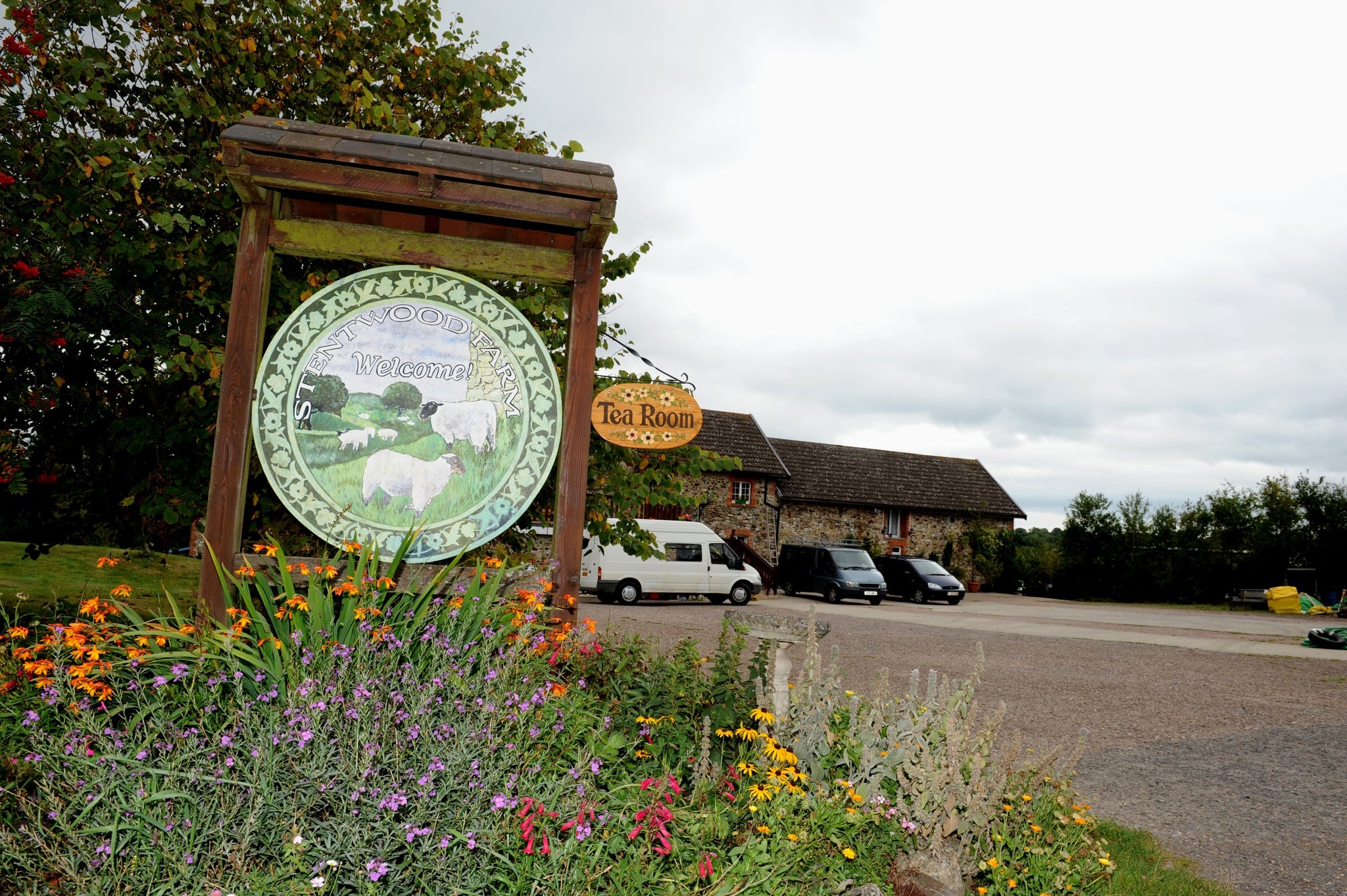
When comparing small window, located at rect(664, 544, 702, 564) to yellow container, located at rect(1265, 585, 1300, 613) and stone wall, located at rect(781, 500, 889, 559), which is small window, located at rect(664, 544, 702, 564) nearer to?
stone wall, located at rect(781, 500, 889, 559)

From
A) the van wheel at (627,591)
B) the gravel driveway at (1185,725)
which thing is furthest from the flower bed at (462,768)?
the van wheel at (627,591)

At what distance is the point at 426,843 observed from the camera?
231 centimetres

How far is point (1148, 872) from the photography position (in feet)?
12.8

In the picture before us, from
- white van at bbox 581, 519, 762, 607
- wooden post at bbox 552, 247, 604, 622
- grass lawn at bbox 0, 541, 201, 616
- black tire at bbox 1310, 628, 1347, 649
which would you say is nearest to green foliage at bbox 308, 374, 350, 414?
wooden post at bbox 552, 247, 604, 622

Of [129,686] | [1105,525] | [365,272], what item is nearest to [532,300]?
[365,272]

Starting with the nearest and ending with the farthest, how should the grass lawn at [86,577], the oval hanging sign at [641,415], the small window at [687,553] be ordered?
the oval hanging sign at [641,415], the grass lawn at [86,577], the small window at [687,553]

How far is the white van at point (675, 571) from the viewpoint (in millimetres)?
19844

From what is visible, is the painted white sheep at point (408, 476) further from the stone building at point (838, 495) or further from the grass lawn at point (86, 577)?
the stone building at point (838, 495)

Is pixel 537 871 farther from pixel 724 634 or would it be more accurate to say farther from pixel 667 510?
pixel 667 510

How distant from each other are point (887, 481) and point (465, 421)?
33747mm

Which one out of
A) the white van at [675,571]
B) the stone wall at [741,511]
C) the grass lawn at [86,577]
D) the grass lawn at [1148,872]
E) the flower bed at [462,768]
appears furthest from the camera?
the stone wall at [741,511]

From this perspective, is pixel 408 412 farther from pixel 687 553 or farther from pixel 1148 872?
pixel 687 553

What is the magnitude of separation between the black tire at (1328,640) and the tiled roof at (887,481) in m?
19.3

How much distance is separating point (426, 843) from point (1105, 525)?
1335 inches
